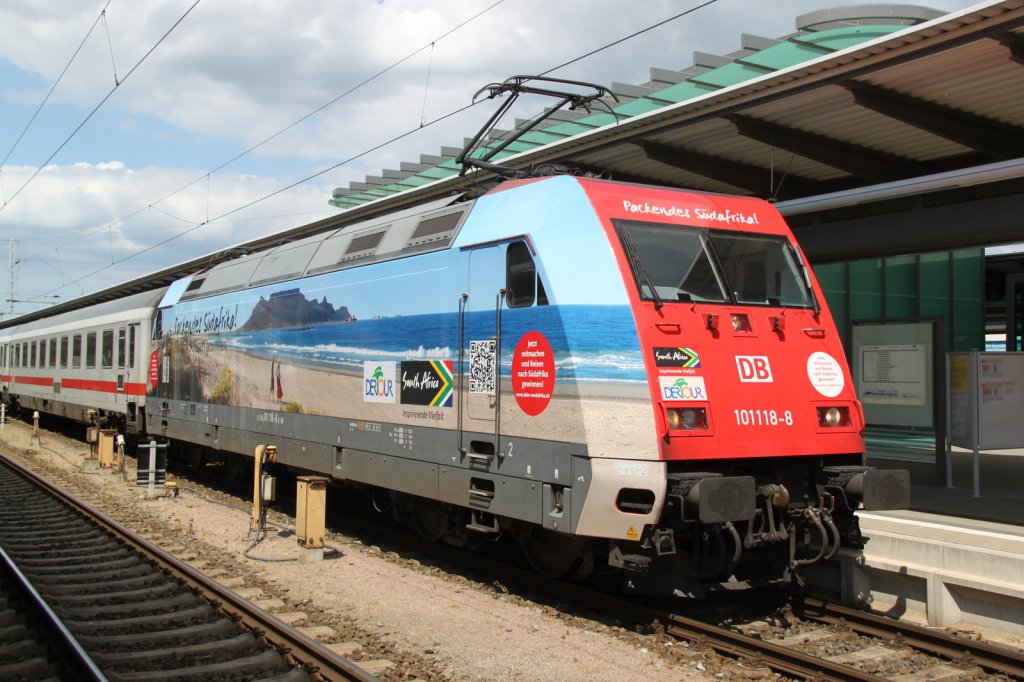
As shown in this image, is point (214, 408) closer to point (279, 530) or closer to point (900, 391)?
point (279, 530)

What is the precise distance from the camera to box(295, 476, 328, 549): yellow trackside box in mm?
9180

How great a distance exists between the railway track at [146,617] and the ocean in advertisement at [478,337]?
2687 millimetres

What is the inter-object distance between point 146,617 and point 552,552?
342cm

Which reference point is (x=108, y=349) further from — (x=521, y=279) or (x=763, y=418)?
(x=763, y=418)

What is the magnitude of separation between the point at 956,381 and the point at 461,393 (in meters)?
6.81

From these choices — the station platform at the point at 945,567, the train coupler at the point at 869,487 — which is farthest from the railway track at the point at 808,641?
the train coupler at the point at 869,487

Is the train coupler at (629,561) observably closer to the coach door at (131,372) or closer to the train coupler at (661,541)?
the train coupler at (661,541)

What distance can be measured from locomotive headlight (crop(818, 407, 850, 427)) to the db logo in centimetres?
57

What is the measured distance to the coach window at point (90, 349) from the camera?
21484mm

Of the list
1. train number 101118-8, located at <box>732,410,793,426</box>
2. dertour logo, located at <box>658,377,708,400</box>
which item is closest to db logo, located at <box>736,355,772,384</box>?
train number 101118-8, located at <box>732,410,793,426</box>

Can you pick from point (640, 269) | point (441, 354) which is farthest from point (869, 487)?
point (441, 354)

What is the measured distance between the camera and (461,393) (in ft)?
25.7

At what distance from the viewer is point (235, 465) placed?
14.8 metres

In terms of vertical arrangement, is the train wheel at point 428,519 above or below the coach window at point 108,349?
below
